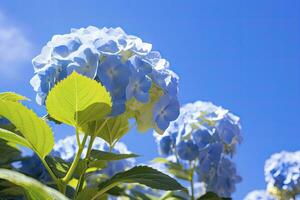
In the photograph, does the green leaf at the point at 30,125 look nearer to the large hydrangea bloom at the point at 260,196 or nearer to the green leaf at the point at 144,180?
the green leaf at the point at 144,180

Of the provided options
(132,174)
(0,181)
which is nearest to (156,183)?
(132,174)

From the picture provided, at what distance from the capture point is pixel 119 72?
1.73 metres

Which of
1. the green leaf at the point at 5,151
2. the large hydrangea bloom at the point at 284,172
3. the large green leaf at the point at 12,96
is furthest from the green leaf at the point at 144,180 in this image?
the large hydrangea bloom at the point at 284,172

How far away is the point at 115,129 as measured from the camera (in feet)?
6.48

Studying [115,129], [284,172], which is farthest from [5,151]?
[284,172]

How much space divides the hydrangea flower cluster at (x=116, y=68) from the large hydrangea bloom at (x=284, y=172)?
10.4 ft

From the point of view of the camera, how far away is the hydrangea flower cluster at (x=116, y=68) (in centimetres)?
173

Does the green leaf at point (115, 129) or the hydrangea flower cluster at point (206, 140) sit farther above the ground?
the hydrangea flower cluster at point (206, 140)

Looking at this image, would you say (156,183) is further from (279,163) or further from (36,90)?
(279,163)

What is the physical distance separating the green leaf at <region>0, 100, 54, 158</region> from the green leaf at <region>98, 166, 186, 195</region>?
23 centimetres

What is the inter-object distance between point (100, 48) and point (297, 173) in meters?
3.54

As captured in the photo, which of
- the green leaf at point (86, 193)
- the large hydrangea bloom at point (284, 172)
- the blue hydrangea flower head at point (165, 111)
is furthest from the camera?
the large hydrangea bloom at point (284, 172)

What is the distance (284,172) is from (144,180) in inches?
135

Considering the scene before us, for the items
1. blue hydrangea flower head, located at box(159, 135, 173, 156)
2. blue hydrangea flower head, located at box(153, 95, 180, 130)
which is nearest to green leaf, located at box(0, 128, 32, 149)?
blue hydrangea flower head, located at box(153, 95, 180, 130)
